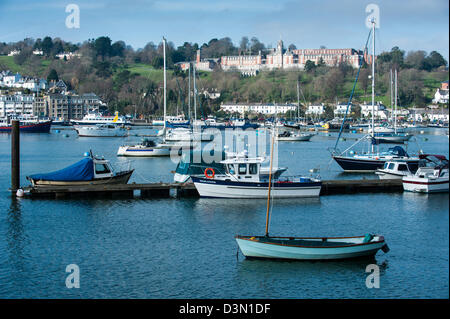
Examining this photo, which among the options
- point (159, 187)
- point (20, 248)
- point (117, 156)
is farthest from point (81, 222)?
point (117, 156)

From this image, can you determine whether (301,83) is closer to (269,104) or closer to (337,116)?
(269,104)

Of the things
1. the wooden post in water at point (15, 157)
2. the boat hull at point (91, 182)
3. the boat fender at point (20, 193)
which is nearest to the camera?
the boat fender at point (20, 193)

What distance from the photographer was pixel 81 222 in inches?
1008

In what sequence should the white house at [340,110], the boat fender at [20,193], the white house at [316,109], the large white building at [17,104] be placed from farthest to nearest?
the white house at [316,109], the white house at [340,110], the large white building at [17,104], the boat fender at [20,193]

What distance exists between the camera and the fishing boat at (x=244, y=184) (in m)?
29.0

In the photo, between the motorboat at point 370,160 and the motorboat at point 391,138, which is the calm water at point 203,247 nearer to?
the motorboat at point 370,160

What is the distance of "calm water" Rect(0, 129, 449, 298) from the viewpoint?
17741 millimetres

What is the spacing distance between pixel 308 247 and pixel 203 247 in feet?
13.7

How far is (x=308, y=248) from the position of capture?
1930 cm

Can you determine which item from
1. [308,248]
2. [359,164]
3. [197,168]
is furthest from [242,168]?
[359,164]

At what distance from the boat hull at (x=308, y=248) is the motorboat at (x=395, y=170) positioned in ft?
51.7

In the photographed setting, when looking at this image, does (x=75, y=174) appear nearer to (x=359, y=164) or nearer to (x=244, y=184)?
(x=244, y=184)

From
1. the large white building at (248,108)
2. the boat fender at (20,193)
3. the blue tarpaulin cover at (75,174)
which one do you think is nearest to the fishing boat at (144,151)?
the blue tarpaulin cover at (75,174)
